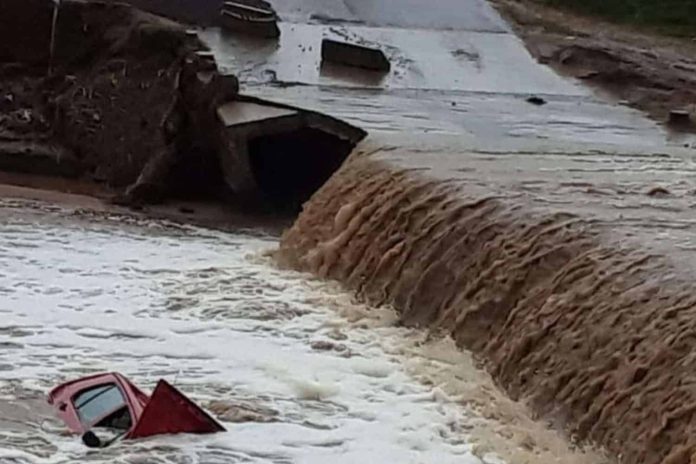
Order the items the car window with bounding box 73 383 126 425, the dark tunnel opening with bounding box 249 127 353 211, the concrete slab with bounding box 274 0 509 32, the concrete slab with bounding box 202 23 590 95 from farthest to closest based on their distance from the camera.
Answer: the concrete slab with bounding box 274 0 509 32, the concrete slab with bounding box 202 23 590 95, the dark tunnel opening with bounding box 249 127 353 211, the car window with bounding box 73 383 126 425

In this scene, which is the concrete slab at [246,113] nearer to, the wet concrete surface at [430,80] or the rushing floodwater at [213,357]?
the wet concrete surface at [430,80]

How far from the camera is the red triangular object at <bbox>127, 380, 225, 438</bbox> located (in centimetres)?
633

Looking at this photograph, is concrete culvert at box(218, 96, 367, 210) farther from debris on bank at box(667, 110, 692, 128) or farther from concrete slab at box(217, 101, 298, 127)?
debris on bank at box(667, 110, 692, 128)

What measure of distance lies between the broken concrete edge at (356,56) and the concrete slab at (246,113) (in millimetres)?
1907

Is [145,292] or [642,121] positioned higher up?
[642,121]

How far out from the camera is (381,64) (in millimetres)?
15281

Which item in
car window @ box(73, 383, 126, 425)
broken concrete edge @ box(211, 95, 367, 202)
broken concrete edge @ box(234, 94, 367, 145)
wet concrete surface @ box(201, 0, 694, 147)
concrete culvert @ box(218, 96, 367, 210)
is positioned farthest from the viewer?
wet concrete surface @ box(201, 0, 694, 147)

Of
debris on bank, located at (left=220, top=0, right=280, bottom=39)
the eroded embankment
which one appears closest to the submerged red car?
the eroded embankment

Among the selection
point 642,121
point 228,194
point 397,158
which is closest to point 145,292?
point 397,158

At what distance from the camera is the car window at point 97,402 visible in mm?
6488

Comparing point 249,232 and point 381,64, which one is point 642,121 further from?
point 249,232

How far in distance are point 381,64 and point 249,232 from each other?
3.02 meters

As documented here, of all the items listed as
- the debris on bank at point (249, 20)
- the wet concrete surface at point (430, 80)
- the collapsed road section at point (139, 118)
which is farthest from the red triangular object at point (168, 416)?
the debris on bank at point (249, 20)

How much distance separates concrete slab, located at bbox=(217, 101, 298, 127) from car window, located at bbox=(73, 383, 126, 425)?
6469mm
